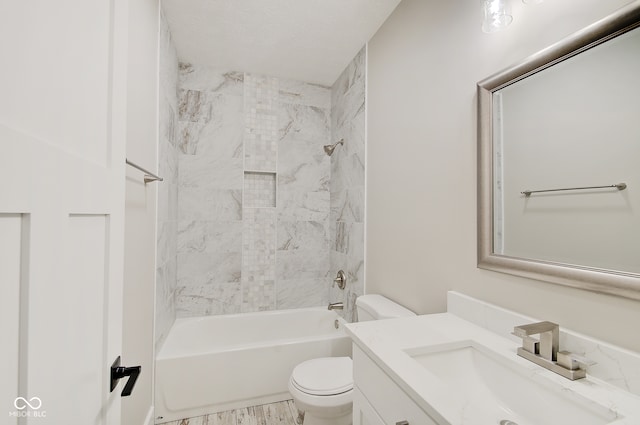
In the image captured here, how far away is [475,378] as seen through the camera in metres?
1.01

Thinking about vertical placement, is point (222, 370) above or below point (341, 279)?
below

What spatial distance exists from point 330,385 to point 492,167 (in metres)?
1.35

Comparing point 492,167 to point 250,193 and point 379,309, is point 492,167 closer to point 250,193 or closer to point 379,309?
point 379,309

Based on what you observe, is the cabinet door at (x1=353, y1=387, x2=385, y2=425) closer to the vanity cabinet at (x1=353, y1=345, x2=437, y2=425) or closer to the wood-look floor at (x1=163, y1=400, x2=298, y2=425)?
the vanity cabinet at (x1=353, y1=345, x2=437, y2=425)

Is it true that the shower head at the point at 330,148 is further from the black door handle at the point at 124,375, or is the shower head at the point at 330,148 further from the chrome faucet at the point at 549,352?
the black door handle at the point at 124,375

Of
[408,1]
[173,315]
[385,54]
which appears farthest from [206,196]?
[408,1]

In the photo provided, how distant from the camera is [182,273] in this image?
2533 millimetres

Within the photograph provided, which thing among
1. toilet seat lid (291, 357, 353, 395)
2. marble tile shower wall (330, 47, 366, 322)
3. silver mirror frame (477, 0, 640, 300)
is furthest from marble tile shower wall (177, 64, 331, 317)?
silver mirror frame (477, 0, 640, 300)

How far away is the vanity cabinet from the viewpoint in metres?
0.78

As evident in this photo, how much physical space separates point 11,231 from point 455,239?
1417 mm

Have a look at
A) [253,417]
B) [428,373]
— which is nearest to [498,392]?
[428,373]

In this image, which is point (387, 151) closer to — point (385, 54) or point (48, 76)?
point (385, 54)

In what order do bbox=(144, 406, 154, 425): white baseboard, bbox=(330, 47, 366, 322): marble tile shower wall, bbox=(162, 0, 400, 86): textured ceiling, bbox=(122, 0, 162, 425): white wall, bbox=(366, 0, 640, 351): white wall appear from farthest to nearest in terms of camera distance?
bbox=(330, 47, 366, 322): marble tile shower wall → bbox=(162, 0, 400, 86): textured ceiling → bbox=(144, 406, 154, 425): white baseboard → bbox=(122, 0, 162, 425): white wall → bbox=(366, 0, 640, 351): white wall

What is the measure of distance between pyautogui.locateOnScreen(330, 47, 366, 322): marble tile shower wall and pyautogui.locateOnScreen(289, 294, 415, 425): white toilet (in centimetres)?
53
